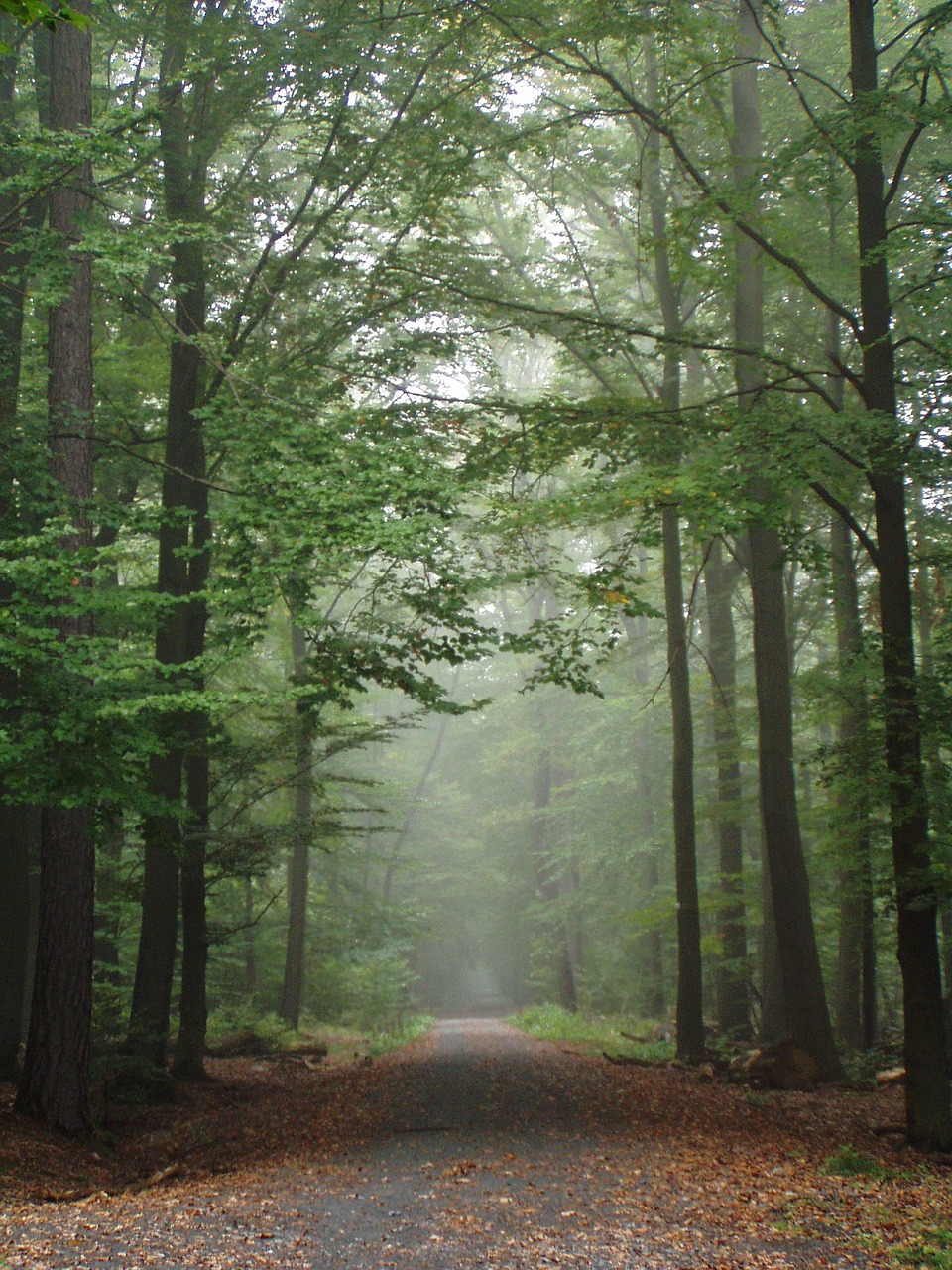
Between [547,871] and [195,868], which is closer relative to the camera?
[195,868]

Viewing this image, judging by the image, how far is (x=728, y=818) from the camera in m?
14.6

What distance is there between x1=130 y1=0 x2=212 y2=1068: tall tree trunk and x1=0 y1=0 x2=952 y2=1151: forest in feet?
0.20

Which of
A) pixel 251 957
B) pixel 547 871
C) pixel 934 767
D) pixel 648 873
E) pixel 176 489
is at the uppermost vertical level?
pixel 176 489

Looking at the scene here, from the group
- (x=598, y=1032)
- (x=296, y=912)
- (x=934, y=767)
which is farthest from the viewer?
(x=598, y=1032)

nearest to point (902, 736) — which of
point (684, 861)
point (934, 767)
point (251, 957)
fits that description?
point (934, 767)

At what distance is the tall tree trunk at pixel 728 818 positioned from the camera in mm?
14289

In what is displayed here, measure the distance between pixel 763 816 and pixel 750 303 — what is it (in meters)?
6.26

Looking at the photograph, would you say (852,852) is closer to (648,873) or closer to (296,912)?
(296,912)

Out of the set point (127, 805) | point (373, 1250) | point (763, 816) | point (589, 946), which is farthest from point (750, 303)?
point (589, 946)

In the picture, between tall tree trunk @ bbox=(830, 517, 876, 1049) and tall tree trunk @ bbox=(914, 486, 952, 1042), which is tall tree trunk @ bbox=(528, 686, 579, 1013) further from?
tall tree trunk @ bbox=(914, 486, 952, 1042)

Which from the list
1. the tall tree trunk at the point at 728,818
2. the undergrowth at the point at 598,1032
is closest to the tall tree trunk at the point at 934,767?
the tall tree trunk at the point at 728,818

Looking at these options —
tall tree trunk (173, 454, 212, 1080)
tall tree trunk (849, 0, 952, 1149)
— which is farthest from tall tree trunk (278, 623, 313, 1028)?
tall tree trunk (849, 0, 952, 1149)

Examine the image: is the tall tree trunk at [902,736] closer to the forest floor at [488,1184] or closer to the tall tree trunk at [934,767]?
the tall tree trunk at [934,767]

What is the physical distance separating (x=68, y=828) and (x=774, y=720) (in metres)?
7.57
